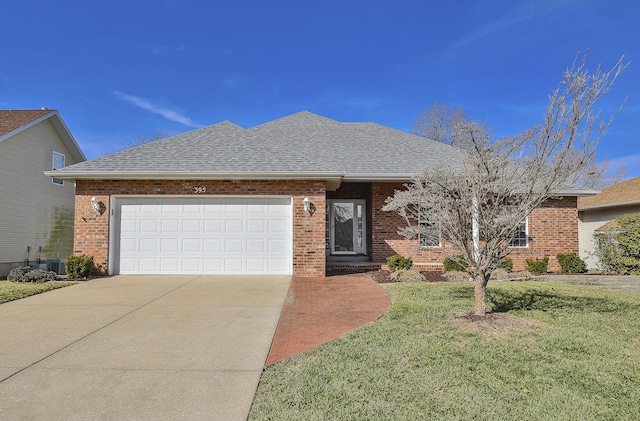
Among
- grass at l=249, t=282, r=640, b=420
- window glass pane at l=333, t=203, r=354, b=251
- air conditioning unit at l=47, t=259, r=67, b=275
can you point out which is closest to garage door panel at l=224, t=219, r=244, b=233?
window glass pane at l=333, t=203, r=354, b=251

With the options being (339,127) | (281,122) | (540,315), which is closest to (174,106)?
(281,122)

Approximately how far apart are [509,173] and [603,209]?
1403cm

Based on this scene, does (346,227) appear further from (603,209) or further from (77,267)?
(603,209)

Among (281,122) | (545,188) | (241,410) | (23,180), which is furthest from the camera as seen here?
(281,122)

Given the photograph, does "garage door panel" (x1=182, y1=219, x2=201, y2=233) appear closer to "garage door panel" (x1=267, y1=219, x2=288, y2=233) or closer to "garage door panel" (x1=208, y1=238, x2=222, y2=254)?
"garage door panel" (x1=208, y1=238, x2=222, y2=254)

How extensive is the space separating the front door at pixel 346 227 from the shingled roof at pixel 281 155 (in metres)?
1.92

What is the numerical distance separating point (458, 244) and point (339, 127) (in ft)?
36.0

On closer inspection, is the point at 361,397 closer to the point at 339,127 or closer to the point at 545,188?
the point at 545,188

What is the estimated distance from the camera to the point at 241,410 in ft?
9.31

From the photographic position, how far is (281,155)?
11406 mm

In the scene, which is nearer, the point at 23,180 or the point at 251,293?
the point at 251,293

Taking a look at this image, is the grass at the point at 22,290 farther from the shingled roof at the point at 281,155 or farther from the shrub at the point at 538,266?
the shrub at the point at 538,266

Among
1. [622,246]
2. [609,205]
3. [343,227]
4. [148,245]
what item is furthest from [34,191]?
[609,205]

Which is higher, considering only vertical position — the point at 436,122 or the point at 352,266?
the point at 436,122
